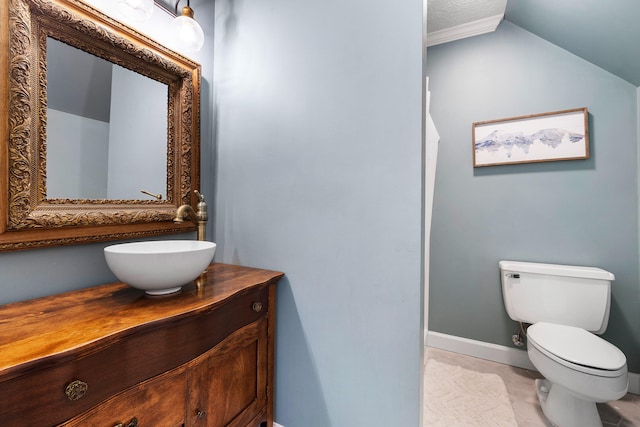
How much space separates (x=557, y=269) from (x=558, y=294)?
0.16 meters

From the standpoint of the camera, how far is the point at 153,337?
771 mm

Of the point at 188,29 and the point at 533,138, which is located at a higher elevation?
the point at 188,29

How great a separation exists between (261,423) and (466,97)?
2582 millimetres

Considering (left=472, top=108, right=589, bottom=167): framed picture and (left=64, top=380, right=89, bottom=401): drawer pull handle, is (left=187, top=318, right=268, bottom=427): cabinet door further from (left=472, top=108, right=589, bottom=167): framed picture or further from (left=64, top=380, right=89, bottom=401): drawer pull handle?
(left=472, top=108, right=589, bottom=167): framed picture

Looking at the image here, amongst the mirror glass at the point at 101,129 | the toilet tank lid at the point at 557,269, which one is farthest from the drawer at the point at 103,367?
the toilet tank lid at the point at 557,269

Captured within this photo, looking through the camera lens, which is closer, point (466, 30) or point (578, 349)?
point (578, 349)

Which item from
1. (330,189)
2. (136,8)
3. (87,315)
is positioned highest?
(136,8)

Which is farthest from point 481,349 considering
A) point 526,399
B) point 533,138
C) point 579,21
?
point 579,21

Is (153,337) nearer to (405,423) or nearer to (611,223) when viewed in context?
(405,423)

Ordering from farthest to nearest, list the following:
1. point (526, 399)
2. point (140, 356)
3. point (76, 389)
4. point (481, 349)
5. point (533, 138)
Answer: point (481, 349)
point (533, 138)
point (526, 399)
point (140, 356)
point (76, 389)

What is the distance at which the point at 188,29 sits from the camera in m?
1.24

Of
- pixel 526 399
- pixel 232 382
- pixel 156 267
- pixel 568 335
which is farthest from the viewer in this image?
pixel 526 399

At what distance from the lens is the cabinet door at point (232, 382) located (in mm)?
910

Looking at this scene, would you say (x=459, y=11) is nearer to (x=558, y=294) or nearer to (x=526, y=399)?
(x=558, y=294)
